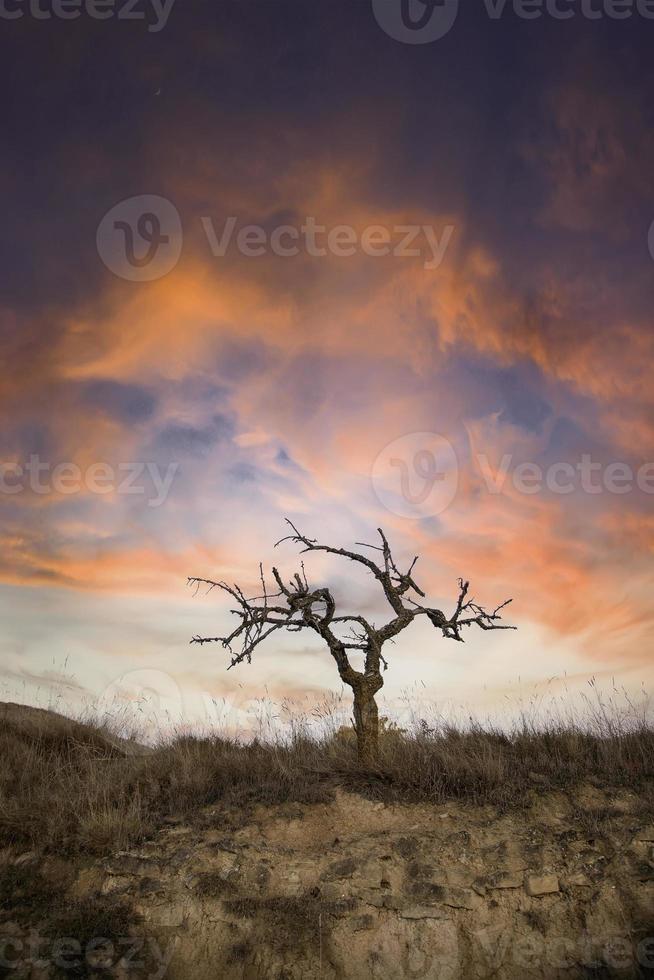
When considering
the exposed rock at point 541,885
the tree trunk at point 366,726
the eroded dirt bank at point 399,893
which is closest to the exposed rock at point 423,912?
the eroded dirt bank at point 399,893

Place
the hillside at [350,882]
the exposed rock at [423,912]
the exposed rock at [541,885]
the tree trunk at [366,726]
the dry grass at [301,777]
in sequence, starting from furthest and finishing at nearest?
the tree trunk at [366,726] → the dry grass at [301,777] → the exposed rock at [541,885] → the exposed rock at [423,912] → the hillside at [350,882]

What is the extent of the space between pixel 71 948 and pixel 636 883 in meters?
6.77

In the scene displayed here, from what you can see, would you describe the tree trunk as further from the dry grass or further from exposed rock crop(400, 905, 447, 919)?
exposed rock crop(400, 905, 447, 919)

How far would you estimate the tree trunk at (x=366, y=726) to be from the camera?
901cm

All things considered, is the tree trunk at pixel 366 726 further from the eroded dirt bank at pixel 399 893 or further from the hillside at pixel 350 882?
the eroded dirt bank at pixel 399 893

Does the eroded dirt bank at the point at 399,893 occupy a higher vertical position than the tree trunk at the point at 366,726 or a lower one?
lower

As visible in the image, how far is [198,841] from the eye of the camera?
25.2 feet

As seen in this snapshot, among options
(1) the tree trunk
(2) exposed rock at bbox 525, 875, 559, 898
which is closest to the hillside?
(2) exposed rock at bbox 525, 875, 559, 898

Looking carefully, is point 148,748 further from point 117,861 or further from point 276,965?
point 276,965

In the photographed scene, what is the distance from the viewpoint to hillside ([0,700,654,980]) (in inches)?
265

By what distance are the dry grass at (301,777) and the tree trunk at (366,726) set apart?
0.59ft

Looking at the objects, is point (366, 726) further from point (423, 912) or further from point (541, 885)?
point (541, 885)

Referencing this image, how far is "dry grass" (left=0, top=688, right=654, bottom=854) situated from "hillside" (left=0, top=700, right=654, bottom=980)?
1.7 inches

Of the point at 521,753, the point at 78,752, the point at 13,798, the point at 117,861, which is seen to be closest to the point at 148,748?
the point at 78,752
